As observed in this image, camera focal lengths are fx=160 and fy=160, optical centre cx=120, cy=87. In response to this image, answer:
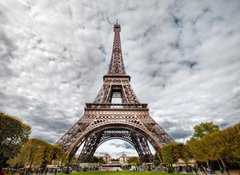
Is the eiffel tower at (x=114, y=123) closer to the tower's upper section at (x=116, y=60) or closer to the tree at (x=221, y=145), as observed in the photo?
the tower's upper section at (x=116, y=60)

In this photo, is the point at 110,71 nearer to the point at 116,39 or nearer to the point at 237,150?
the point at 116,39

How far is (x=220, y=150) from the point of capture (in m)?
17.2

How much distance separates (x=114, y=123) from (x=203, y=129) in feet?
56.1

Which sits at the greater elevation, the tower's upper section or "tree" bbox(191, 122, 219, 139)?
the tower's upper section

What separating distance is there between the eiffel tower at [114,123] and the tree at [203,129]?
6718 mm

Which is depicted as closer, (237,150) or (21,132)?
(237,150)

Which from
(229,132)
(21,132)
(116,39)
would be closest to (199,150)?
(229,132)

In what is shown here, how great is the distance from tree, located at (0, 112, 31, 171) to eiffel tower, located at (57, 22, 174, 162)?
1015 centimetres

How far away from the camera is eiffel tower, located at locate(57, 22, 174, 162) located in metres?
27.9

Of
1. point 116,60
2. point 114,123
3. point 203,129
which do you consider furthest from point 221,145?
point 116,60

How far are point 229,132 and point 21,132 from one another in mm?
21635

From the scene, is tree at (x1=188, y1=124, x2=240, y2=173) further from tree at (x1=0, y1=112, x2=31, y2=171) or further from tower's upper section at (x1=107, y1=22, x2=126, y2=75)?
tower's upper section at (x1=107, y1=22, x2=126, y2=75)

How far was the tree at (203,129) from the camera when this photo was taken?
1180 inches

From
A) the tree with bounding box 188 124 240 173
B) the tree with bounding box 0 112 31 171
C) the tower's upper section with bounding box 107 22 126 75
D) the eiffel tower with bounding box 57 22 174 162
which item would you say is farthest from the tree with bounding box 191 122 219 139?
the tree with bounding box 0 112 31 171
